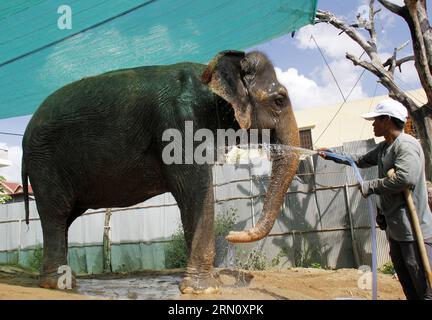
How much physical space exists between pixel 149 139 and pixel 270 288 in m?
1.87

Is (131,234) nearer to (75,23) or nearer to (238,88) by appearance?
(75,23)

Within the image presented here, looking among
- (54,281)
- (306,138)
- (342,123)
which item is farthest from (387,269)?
(342,123)

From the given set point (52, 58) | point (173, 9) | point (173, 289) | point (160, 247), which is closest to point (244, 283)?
point (173, 289)

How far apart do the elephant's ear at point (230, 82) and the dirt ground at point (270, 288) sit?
4.76 ft

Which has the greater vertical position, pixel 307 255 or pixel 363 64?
pixel 363 64

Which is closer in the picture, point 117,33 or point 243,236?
point 243,236

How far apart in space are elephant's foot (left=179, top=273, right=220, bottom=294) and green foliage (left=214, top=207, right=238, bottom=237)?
16.1 feet

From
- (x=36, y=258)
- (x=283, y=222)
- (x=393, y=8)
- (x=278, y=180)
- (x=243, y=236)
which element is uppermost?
(x=393, y=8)

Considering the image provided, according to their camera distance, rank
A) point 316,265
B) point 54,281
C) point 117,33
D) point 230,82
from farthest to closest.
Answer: point 316,265 < point 117,33 < point 54,281 < point 230,82

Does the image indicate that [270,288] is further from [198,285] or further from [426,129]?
[426,129]

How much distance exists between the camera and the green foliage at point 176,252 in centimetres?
912

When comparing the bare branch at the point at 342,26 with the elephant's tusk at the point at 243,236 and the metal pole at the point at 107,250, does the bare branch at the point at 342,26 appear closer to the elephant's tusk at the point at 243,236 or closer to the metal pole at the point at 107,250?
the metal pole at the point at 107,250

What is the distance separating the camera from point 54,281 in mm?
4145

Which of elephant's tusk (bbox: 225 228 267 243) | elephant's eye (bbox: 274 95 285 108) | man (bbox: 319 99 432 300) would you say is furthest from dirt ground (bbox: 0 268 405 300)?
elephant's eye (bbox: 274 95 285 108)
